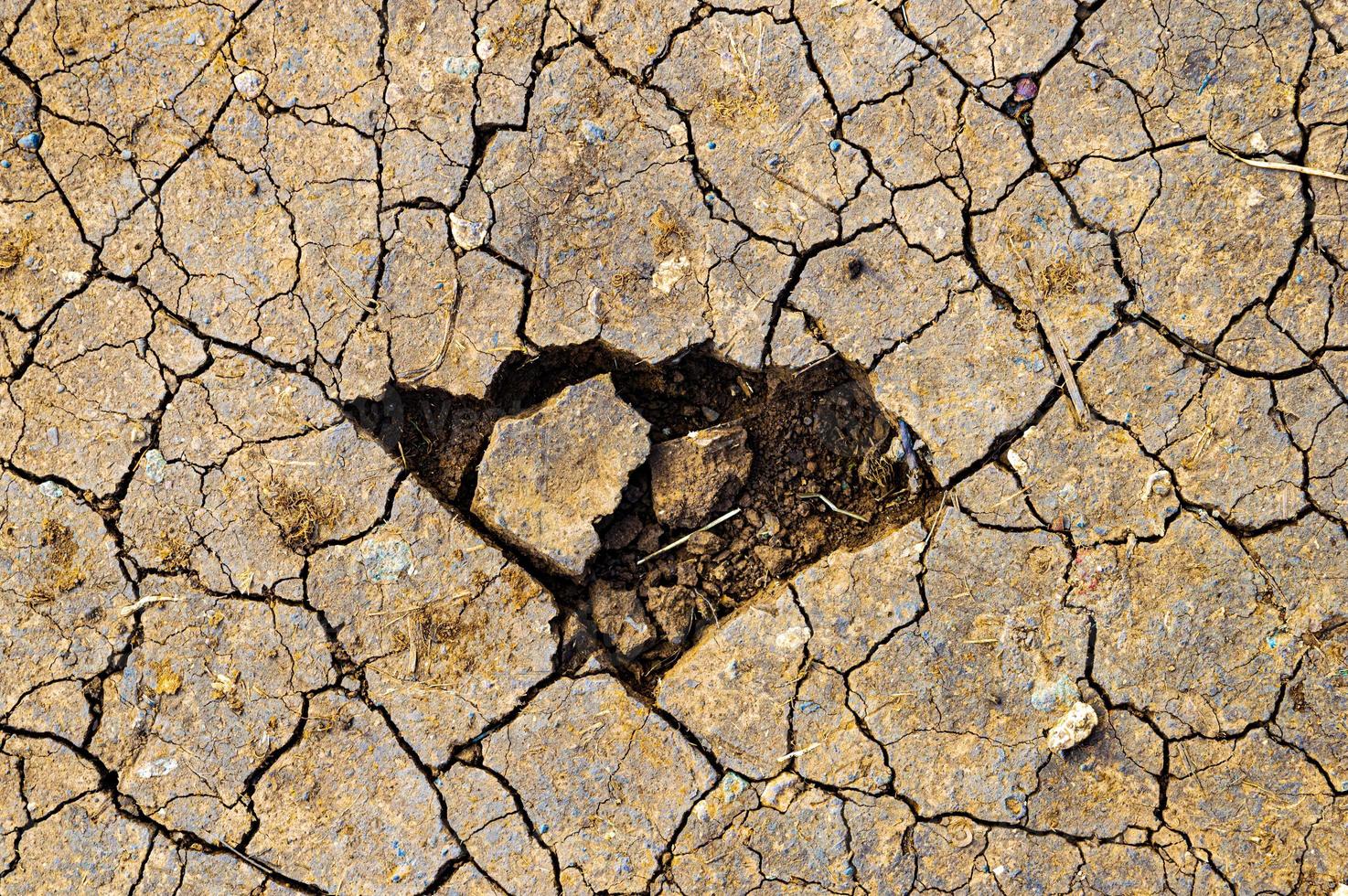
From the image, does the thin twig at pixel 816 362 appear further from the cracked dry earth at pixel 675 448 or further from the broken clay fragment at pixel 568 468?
the broken clay fragment at pixel 568 468

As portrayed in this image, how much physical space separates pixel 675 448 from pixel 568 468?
1.06 ft

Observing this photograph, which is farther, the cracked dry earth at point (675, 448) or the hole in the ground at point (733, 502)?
the hole in the ground at point (733, 502)

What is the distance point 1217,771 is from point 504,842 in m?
2.06

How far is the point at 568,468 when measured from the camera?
2773 mm

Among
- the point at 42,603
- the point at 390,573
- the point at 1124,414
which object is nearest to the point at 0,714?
the point at 42,603

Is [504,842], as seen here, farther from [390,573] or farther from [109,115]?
[109,115]

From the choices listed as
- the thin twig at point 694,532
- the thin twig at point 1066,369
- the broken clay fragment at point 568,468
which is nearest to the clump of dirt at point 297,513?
the broken clay fragment at point 568,468

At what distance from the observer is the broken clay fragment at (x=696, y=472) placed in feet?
9.10

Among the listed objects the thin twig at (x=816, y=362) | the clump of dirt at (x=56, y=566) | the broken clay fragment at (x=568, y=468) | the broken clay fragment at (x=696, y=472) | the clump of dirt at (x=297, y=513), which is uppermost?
the clump of dirt at (x=56, y=566)

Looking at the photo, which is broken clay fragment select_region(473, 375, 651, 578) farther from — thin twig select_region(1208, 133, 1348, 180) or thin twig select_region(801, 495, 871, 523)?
thin twig select_region(1208, 133, 1348, 180)

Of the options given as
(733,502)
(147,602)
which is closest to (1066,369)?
(733,502)

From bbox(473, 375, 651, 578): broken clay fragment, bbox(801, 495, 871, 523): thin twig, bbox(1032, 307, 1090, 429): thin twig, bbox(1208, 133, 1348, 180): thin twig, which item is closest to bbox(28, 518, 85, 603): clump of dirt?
bbox(473, 375, 651, 578): broken clay fragment

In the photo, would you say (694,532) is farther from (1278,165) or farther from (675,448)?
(1278,165)

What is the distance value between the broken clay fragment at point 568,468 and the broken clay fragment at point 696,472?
0.09 metres
